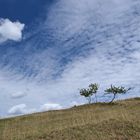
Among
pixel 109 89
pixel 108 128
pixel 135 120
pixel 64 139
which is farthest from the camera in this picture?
pixel 109 89

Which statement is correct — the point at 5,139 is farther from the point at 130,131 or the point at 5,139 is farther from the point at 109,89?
the point at 109,89

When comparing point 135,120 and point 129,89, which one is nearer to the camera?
point 135,120

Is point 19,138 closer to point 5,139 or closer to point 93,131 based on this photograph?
point 5,139

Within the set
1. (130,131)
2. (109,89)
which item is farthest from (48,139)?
(109,89)

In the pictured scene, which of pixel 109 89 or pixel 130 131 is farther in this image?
pixel 109 89

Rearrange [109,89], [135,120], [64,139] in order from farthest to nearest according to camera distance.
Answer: [109,89]
[135,120]
[64,139]

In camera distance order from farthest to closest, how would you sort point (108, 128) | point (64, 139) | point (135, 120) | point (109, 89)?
point (109, 89) → point (135, 120) → point (108, 128) → point (64, 139)

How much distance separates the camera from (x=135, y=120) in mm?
33531

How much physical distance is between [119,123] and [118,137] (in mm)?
3822

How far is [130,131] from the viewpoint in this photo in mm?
29797

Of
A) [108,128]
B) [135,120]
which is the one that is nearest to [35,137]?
[108,128]

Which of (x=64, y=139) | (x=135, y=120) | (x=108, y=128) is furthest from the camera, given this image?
(x=135, y=120)

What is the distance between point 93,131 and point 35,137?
485 centimetres

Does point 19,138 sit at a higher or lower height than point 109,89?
lower
